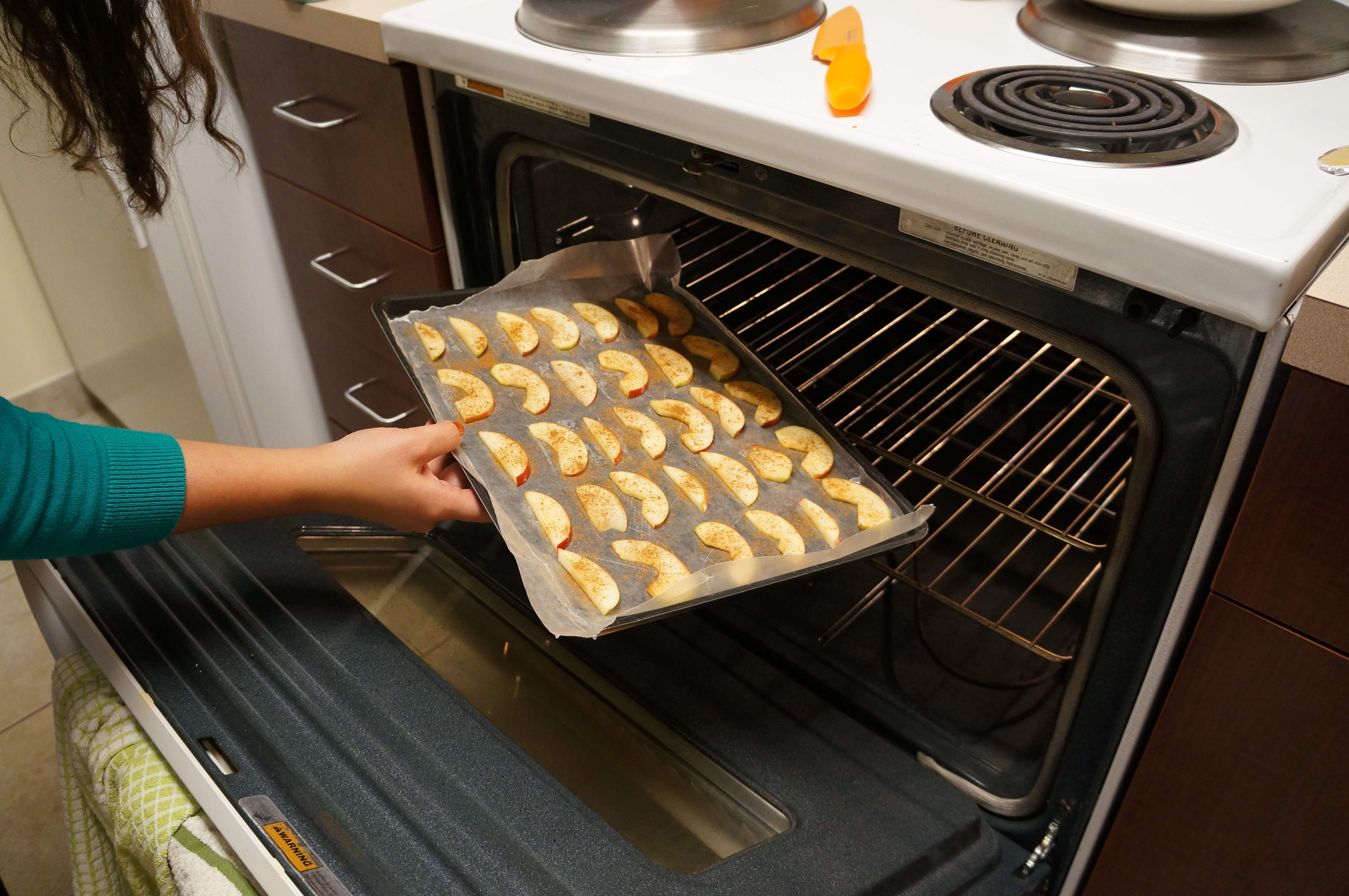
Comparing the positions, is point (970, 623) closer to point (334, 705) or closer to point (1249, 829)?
point (1249, 829)

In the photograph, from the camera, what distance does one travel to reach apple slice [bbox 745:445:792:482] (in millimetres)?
929

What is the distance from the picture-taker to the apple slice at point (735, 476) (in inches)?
35.9

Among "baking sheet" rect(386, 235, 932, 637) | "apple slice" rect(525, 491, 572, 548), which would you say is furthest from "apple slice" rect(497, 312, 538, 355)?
"apple slice" rect(525, 491, 572, 548)

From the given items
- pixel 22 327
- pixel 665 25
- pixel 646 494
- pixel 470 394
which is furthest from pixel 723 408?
pixel 22 327

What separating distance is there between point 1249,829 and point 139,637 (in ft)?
2.96

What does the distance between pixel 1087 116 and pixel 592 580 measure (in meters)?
0.52

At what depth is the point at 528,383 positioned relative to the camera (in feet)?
3.26

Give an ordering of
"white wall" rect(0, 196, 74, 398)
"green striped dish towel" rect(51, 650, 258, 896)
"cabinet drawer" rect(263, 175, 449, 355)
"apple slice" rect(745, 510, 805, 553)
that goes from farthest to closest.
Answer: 1. "white wall" rect(0, 196, 74, 398)
2. "cabinet drawer" rect(263, 175, 449, 355)
3. "apple slice" rect(745, 510, 805, 553)
4. "green striped dish towel" rect(51, 650, 258, 896)

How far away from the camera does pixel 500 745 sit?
74 centimetres

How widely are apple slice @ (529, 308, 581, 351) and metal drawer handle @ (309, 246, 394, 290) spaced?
0.30 meters

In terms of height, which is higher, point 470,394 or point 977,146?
point 977,146

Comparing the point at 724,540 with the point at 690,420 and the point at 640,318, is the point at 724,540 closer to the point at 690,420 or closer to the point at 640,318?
the point at 690,420

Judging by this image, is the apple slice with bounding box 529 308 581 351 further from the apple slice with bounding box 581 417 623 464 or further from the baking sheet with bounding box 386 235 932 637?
the apple slice with bounding box 581 417 623 464

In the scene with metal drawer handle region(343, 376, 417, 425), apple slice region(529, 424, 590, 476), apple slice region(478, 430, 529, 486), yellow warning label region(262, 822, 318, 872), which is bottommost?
metal drawer handle region(343, 376, 417, 425)
